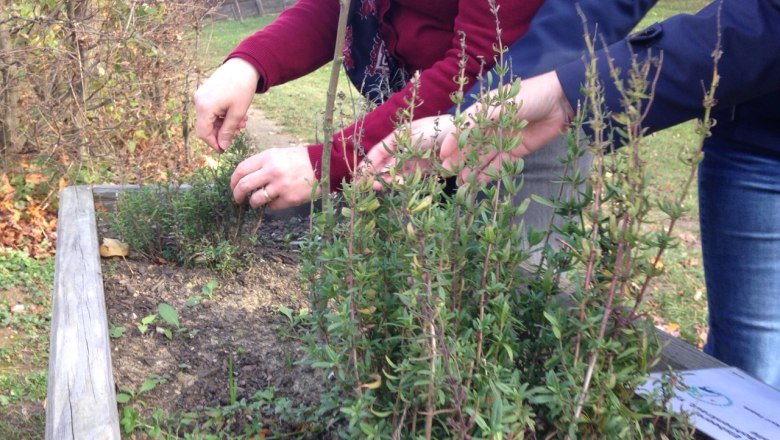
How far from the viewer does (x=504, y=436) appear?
3.61ft

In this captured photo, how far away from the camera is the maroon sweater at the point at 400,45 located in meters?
1.76

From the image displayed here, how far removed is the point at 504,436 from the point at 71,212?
233cm

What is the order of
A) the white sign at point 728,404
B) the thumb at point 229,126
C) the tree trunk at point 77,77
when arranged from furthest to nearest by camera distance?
the tree trunk at point 77,77
the thumb at point 229,126
the white sign at point 728,404

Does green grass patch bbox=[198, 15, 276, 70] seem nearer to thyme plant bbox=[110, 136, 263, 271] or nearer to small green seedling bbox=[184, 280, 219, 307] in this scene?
thyme plant bbox=[110, 136, 263, 271]

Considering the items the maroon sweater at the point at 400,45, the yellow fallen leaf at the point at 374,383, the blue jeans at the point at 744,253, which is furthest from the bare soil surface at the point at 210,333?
the blue jeans at the point at 744,253

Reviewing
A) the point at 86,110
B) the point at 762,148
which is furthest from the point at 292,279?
the point at 86,110

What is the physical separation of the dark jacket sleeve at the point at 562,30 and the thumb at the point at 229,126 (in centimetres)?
79

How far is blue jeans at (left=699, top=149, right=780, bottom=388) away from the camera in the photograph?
2.04 m

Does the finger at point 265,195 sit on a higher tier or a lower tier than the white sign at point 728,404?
higher

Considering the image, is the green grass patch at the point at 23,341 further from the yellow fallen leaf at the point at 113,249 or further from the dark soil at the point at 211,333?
the dark soil at the point at 211,333

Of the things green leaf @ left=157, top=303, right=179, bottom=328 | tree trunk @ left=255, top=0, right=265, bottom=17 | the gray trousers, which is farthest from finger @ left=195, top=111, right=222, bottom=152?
tree trunk @ left=255, top=0, right=265, bottom=17

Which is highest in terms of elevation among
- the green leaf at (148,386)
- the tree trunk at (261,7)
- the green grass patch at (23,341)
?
the tree trunk at (261,7)

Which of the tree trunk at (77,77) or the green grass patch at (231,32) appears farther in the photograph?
the green grass patch at (231,32)

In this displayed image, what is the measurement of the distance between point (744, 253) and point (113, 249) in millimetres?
2028
